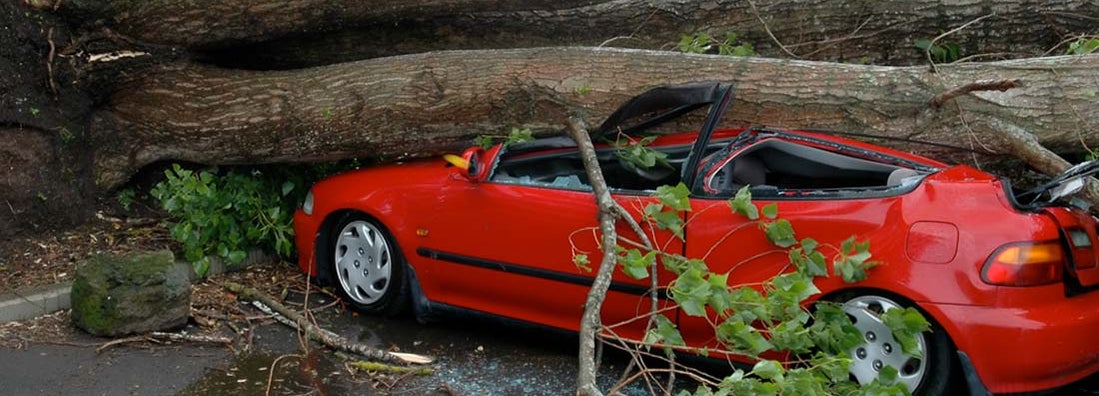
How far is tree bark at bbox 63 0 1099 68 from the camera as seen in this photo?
668 cm

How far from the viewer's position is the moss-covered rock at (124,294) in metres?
5.29

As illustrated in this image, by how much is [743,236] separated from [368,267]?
2.24 metres

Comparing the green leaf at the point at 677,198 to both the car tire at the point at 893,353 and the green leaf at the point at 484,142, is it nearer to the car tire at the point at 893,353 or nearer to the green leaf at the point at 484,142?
the car tire at the point at 893,353

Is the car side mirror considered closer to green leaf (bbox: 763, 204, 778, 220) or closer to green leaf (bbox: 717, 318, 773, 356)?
green leaf (bbox: 763, 204, 778, 220)

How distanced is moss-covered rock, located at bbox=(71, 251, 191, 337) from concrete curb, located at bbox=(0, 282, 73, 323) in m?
0.34

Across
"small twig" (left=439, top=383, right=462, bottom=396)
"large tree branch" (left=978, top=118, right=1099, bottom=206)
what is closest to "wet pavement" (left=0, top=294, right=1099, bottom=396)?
"small twig" (left=439, top=383, right=462, bottom=396)

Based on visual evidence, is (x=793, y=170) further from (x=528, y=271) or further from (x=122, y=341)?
(x=122, y=341)

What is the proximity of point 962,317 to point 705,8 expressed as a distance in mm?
4076

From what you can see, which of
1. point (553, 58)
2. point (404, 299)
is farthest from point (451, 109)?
point (404, 299)

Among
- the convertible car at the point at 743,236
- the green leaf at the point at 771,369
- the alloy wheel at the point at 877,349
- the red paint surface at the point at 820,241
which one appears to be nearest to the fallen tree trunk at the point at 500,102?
the convertible car at the point at 743,236

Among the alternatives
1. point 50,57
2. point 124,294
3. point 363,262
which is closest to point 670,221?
point 363,262

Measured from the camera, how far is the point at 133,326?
5324 millimetres

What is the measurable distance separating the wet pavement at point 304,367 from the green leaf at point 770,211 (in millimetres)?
977

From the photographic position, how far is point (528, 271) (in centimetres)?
516
